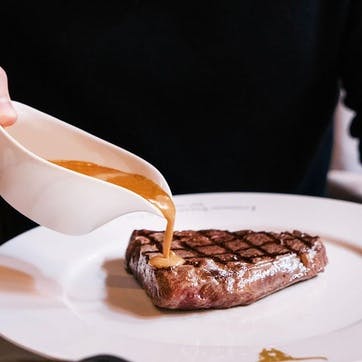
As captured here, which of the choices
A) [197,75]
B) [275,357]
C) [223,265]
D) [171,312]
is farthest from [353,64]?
[275,357]

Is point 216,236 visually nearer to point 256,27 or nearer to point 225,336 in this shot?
point 225,336

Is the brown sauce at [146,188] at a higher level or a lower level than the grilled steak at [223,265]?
higher

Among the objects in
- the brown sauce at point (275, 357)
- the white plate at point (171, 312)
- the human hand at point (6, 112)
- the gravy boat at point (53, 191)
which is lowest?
the white plate at point (171, 312)

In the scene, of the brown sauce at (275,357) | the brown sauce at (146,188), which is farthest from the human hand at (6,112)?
the brown sauce at (275,357)

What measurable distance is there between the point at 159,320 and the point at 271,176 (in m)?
0.89

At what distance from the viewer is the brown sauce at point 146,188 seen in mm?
1067

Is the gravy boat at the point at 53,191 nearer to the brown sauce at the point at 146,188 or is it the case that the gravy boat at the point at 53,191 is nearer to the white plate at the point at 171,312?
the brown sauce at the point at 146,188

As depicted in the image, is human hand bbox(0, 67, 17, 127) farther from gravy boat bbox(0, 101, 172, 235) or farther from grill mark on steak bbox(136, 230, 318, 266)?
grill mark on steak bbox(136, 230, 318, 266)

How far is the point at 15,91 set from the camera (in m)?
1.72

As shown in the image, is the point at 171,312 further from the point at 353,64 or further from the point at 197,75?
the point at 353,64

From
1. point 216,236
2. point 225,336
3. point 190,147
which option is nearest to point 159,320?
point 225,336

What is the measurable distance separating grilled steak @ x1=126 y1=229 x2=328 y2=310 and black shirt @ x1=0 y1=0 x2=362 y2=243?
0.51m

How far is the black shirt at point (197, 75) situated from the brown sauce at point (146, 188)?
1.89 feet

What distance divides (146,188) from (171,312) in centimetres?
21
